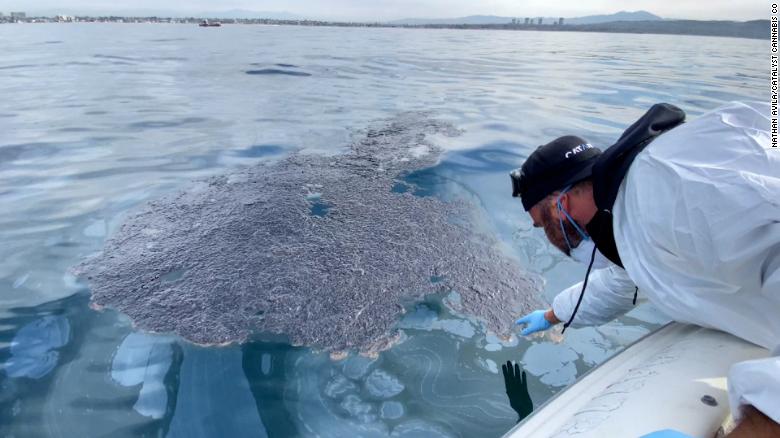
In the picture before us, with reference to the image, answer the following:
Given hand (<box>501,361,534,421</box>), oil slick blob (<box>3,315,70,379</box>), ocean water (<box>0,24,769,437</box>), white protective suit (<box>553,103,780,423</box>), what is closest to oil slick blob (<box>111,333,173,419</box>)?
ocean water (<box>0,24,769,437</box>)

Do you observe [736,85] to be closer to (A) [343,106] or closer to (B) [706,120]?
(A) [343,106]

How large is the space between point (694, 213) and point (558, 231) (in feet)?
Answer: 2.40

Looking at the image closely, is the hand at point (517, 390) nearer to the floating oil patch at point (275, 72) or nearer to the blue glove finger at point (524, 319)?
the blue glove finger at point (524, 319)

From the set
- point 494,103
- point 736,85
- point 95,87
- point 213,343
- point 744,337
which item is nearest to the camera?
point 744,337

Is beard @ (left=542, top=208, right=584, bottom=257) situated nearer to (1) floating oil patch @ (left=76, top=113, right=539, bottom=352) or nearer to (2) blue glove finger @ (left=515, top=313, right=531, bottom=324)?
(2) blue glove finger @ (left=515, top=313, right=531, bottom=324)

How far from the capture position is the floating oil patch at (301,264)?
9.09 feet

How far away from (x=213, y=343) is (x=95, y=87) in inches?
433

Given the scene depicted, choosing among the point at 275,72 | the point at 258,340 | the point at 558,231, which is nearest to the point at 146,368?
the point at 258,340

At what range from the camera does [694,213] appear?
4.68 ft

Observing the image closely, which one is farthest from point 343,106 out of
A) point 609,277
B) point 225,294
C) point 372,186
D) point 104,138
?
point 609,277

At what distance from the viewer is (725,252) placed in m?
1.41

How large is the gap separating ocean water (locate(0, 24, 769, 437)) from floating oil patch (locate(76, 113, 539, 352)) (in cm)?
15

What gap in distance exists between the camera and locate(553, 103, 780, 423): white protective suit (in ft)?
4.30

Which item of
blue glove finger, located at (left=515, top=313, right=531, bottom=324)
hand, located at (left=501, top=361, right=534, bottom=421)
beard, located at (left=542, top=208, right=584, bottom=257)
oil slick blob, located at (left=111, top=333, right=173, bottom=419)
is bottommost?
A: hand, located at (left=501, top=361, right=534, bottom=421)
